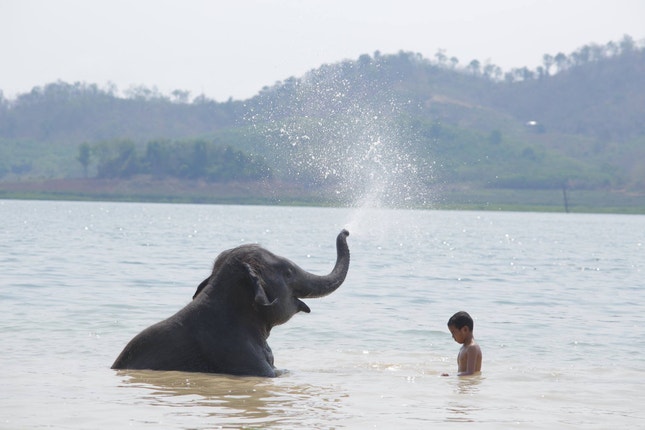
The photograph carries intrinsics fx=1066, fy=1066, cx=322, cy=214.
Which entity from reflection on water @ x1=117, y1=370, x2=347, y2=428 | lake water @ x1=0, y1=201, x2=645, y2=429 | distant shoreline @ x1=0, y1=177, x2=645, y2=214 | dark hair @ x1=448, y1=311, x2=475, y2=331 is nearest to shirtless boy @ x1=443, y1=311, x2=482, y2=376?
dark hair @ x1=448, y1=311, x2=475, y2=331

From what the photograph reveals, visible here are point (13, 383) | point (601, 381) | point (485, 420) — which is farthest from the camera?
point (601, 381)

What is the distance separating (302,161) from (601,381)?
124 meters

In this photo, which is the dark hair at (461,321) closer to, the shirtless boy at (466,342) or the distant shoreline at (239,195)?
the shirtless boy at (466,342)

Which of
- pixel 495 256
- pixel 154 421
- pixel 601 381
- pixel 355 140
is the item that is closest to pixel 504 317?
pixel 601 381

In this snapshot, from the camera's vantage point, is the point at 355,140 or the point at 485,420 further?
the point at 355,140

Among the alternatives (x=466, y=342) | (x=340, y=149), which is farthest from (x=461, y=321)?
(x=340, y=149)

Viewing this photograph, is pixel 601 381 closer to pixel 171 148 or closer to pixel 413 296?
pixel 413 296

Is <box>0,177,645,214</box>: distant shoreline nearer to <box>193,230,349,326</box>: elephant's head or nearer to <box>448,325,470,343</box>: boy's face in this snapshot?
<box>448,325,470,343</box>: boy's face

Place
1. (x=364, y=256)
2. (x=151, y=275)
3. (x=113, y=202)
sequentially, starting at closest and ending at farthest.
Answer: (x=151, y=275), (x=364, y=256), (x=113, y=202)

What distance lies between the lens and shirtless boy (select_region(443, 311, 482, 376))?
41.2ft

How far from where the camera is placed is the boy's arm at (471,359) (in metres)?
12.8

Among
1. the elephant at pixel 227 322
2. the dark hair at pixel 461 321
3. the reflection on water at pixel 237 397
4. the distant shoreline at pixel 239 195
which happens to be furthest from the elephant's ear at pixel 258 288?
the distant shoreline at pixel 239 195

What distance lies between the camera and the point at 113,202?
167875 mm

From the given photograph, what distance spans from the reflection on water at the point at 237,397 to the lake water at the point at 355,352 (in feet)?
0.07
